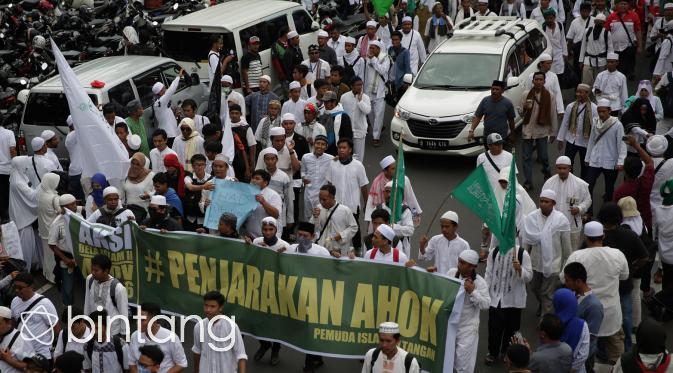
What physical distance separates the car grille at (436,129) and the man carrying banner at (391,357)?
7460 millimetres

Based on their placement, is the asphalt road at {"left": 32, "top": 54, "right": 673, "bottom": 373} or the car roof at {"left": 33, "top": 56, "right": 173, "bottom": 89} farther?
the car roof at {"left": 33, "top": 56, "right": 173, "bottom": 89}

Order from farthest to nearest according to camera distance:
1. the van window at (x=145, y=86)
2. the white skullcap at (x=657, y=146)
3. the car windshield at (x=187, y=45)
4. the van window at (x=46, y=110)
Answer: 1. the car windshield at (x=187, y=45)
2. the van window at (x=145, y=86)
3. the van window at (x=46, y=110)
4. the white skullcap at (x=657, y=146)

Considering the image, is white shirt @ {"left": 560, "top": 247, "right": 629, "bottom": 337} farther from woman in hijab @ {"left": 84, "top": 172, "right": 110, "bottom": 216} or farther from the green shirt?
the green shirt

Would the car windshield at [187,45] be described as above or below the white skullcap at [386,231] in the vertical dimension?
below

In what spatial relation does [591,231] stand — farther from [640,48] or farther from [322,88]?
[640,48]

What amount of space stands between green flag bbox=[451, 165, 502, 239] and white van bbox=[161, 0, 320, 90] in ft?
25.6

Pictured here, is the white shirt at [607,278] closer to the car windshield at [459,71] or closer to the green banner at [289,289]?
the green banner at [289,289]

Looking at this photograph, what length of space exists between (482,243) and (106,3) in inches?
567

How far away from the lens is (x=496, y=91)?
14.3m

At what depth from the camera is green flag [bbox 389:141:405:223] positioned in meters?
10.2

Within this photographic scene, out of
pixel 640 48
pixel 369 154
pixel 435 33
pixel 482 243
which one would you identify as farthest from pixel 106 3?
pixel 482 243

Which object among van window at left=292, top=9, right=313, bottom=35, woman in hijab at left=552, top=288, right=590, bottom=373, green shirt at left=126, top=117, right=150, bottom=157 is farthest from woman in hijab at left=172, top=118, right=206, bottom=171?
van window at left=292, top=9, right=313, bottom=35

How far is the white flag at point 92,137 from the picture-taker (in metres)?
11.9

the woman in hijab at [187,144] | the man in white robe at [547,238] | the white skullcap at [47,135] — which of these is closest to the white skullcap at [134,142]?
the woman in hijab at [187,144]
